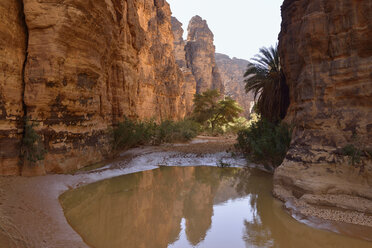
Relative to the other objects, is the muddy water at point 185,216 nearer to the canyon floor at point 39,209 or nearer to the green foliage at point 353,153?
the canyon floor at point 39,209

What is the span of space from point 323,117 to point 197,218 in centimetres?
416

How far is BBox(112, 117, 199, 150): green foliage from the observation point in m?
12.0

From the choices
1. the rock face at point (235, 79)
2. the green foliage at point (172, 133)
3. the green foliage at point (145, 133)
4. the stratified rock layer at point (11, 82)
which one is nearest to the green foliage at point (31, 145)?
the stratified rock layer at point (11, 82)

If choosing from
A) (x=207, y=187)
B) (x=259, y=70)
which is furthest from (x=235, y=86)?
(x=207, y=187)

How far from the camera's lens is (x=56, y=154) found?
24.2ft

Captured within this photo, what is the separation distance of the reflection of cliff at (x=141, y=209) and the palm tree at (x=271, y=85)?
16.0 ft

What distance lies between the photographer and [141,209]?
207 inches

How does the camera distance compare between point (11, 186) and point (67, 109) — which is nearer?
point (11, 186)

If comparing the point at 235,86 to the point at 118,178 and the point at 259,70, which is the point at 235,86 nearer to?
the point at 259,70

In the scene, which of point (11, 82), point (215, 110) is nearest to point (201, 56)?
point (215, 110)

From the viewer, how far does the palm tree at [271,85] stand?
34.7ft

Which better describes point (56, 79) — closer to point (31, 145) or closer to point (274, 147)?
point (31, 145)

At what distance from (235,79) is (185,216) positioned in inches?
2976

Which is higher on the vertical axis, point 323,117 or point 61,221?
point 323,117
